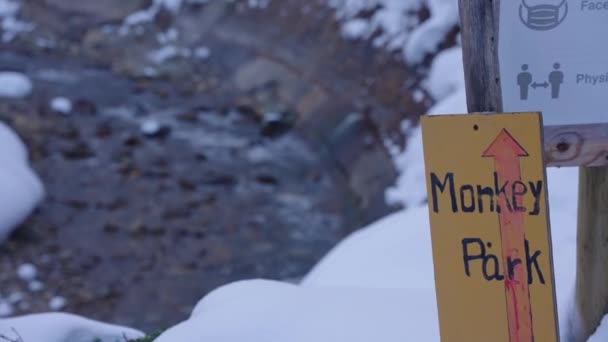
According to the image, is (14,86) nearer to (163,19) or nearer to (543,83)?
(163,19)

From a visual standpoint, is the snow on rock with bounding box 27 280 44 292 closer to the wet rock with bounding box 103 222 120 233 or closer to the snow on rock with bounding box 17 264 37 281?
the snow on rock with bounding box 17 264 37 281

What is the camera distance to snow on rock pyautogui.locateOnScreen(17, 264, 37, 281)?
22.0ft

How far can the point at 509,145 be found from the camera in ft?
6.35

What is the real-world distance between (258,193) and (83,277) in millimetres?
2202

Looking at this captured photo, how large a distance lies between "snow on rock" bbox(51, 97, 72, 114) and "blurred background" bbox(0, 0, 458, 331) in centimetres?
4

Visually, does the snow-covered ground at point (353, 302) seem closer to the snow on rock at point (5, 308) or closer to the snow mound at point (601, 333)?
the snow mound at point (601, 333)

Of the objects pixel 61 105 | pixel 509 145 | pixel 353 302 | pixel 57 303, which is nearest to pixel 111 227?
pixel 57 303

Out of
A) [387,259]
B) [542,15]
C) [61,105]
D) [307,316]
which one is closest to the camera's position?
[542,15]

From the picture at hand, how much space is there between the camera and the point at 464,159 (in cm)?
198

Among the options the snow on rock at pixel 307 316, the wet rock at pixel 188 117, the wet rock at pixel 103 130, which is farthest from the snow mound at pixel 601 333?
the wet rock at pixel 188 117

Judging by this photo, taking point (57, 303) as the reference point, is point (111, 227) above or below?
above

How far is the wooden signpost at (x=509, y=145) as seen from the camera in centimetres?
195

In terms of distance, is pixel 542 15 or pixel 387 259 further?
pixel 387 259

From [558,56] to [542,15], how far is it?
124 mm
